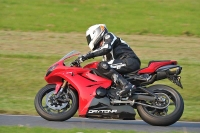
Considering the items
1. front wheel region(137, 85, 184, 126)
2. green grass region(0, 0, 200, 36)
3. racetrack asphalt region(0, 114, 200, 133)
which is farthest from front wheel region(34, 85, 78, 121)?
green grass region(0, 0, 200, 36)

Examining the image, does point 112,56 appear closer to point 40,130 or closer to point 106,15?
point 40,130

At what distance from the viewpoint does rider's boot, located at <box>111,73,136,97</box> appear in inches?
382

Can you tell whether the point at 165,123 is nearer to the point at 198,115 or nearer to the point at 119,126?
the point at 119,126

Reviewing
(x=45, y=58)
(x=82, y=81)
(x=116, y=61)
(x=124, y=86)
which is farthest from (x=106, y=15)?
(x=124, y=86)

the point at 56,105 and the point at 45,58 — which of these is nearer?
the point at 56,105

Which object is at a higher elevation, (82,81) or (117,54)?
(117,54)

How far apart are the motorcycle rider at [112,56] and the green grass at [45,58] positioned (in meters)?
1.87

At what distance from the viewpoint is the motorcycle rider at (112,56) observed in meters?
9.79

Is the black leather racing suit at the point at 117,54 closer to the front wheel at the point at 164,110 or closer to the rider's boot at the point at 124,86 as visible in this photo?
the rider's boot at the point at 124,86

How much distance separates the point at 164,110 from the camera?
970cm

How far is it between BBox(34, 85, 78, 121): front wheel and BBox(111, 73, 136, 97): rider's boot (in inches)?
31.7

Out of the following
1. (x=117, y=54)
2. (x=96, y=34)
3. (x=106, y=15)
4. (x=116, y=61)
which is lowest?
(x=106, y=15)

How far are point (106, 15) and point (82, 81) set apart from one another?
1766 centimetres

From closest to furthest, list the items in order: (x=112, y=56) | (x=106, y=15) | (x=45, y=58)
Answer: (x=112, y=56)
(x=45, y=58)
(x=106, y=15)
